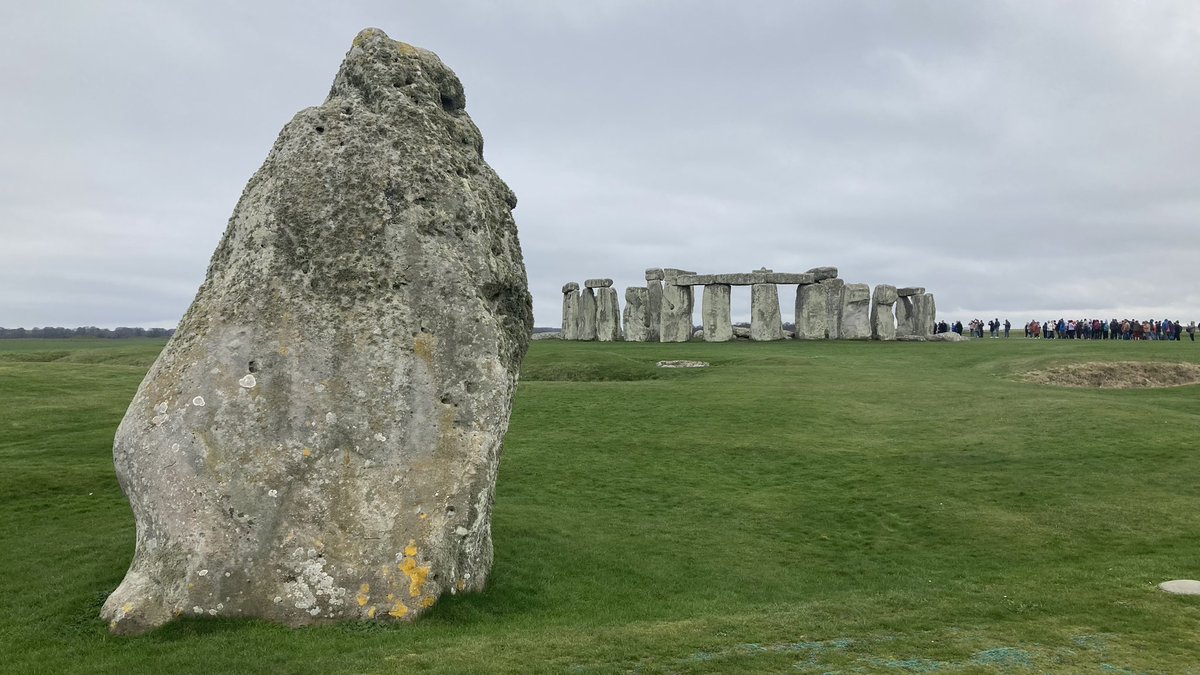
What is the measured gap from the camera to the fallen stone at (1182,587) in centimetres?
909

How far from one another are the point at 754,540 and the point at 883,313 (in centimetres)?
4080

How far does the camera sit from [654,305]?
55.1m

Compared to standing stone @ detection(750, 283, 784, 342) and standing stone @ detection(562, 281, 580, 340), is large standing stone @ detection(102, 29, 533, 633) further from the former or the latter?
standing stone @ detection(562, 281, 580, 340)

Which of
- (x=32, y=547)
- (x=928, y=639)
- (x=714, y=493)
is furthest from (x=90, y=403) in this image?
(x=928, y=639)

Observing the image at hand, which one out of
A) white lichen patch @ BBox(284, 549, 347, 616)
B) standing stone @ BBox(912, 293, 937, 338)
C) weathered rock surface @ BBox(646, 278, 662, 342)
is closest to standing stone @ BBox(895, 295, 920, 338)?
standing stone @ BBox(912, 293, 937, 338)

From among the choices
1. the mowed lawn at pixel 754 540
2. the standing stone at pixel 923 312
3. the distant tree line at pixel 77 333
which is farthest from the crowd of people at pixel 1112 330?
the distant tree line at pixel 77 333

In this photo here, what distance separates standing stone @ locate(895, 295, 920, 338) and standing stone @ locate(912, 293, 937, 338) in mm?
59

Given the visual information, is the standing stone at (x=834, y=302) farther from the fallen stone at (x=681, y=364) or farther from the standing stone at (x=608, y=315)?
the fallen stone at (x=681, y=364)

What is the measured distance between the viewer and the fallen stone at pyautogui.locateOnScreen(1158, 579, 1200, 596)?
909 cm

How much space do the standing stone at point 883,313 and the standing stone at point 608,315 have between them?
15.1 m

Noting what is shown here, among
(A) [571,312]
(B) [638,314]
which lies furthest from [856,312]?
(A) [571,312]

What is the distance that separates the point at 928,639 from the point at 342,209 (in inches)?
264

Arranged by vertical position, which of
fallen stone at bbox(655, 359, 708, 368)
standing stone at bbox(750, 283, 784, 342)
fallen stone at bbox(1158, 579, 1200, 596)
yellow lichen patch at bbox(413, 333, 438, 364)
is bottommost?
fallen stone at bbox(1158, 579, 1200, 596)

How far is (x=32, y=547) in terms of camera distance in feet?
35.6
